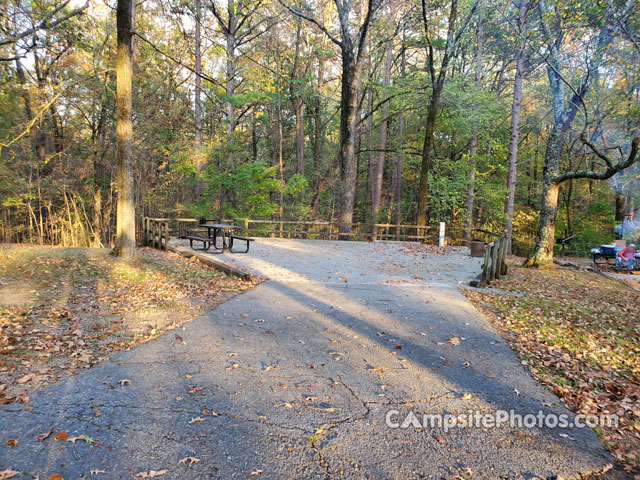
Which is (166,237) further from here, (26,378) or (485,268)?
(485,268)

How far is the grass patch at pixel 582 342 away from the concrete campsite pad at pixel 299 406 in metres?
0.25

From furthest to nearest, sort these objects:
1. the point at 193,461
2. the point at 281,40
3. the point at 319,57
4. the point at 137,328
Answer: the point at 281,40 → the point at 319,57 → the point at 137,328 → the point at 193,461

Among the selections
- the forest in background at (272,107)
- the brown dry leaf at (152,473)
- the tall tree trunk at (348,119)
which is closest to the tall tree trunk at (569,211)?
the forest in background at (272,107)

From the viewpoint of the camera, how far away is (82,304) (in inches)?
229

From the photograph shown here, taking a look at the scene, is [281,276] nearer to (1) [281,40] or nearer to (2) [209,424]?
(2) [209,424]

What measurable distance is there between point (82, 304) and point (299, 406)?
4491 mm

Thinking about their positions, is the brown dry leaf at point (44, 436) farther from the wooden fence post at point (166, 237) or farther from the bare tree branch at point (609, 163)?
the bare tree branch at point (609, 163)

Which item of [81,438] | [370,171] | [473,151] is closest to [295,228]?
[370,171]

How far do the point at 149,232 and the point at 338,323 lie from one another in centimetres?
966

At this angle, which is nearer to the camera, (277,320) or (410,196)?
(277,320)

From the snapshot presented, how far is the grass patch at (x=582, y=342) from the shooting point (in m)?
3.36

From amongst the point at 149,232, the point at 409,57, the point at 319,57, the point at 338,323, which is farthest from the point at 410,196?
the point at 338,323

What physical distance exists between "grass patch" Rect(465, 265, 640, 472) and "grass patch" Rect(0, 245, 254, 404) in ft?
15.4

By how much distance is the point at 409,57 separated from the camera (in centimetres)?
2309
